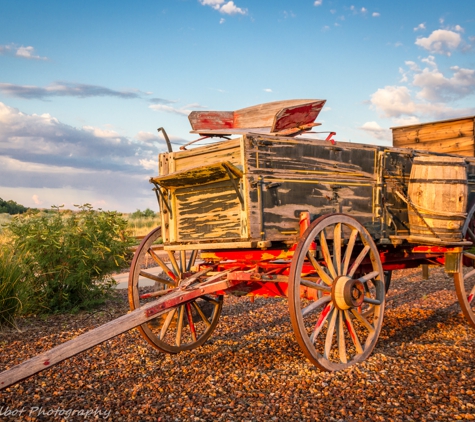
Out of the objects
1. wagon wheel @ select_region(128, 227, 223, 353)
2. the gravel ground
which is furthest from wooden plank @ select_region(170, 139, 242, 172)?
the gravel ground

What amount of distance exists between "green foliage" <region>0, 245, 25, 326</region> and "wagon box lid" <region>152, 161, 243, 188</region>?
2853 millimetres

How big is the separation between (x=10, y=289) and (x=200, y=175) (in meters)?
3.48

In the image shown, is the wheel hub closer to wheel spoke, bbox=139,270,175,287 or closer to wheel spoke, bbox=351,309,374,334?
wheel spoke, bbox=351,309,374,334

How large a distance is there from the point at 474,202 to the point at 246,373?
351 cm

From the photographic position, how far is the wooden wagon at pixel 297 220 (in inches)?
171

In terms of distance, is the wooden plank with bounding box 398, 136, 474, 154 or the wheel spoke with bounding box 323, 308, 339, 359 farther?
the wooden plank with bounding box 398, 136, 474, 154

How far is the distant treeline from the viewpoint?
30344 mm

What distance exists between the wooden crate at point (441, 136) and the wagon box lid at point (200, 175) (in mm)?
4197

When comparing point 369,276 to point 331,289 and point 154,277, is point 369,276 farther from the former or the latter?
point 154,277

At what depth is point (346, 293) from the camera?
4.40 metres

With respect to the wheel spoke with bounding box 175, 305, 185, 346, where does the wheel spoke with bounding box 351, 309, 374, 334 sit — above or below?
above

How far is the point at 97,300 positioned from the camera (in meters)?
7.75

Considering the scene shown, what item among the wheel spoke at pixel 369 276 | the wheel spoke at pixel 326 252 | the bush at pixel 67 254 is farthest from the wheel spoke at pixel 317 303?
the bush at pixel 67 254

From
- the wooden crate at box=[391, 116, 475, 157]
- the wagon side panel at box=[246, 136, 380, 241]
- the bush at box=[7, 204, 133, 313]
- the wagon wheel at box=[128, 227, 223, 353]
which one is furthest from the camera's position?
the bush at box=[7, 204, 133, 313]
